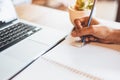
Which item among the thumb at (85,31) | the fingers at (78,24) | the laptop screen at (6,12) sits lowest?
the thumb at (85,31)

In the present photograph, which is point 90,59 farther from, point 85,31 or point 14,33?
point 14,33

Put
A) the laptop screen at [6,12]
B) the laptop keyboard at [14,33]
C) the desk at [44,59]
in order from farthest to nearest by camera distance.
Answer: the laptop screen at [6,12] → the laptop keyboard at [14,33] → the desk at [44,59]

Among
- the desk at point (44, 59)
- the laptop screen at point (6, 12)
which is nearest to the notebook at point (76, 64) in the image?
the desk at point (44, 59)

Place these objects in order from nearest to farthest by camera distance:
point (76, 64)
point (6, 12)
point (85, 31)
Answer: point (76, 64) < point (85, 31) < point (6, 12)

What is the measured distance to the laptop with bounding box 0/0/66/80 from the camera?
628 mm

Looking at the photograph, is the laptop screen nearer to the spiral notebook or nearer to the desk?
the desk

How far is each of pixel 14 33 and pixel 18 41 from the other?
0.06 metres

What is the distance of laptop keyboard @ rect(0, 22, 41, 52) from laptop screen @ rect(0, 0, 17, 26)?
51 millimetres

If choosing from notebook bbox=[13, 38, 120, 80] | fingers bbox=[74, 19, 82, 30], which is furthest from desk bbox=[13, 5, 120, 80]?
fingers bbox=[74, 19, 82, 30]

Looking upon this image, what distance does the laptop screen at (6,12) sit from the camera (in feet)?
2.94

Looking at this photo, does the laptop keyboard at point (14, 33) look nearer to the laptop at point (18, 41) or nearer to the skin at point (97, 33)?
the laptop at point (18, 41)

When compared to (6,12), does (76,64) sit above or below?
below

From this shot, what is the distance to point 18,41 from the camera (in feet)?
2.51

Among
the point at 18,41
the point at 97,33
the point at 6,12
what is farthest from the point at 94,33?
the point at 6,12
